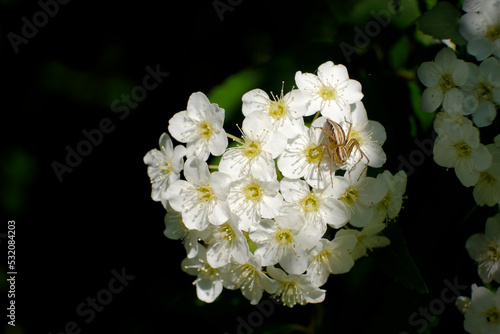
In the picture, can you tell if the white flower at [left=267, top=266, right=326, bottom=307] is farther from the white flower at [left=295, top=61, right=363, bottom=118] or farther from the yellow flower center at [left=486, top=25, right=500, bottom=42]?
the yellow flower center at [left=486, top=25, right=500, bottom=42]

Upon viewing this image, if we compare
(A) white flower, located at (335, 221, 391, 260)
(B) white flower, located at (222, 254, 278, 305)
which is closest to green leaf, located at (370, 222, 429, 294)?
(A) white flower, located at (335, 221, 391, 260)

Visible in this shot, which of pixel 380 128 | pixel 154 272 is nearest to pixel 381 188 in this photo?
pixel 380 128

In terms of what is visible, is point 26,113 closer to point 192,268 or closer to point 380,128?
point 192,268

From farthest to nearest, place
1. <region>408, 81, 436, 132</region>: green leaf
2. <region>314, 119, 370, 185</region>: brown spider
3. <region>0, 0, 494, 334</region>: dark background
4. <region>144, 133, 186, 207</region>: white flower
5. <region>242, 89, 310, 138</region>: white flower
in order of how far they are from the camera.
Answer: <region>0, 0, 494, 334</region>: dark background < <region>408, 81, 436, 132</region>: green leaf < <region>144, 133, 186, 207</region>: white flower < <region>242, 89, 310, 138</region>: white flower < <region>314, 119, 370, 185</region>: brown spider

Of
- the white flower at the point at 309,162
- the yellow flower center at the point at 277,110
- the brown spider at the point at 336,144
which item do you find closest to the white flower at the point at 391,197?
the brown spider at the point at 336,144

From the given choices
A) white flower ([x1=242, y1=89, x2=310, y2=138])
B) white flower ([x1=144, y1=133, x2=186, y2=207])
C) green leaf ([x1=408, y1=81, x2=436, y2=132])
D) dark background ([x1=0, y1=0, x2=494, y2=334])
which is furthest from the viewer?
dark background ([x1=0, y1=0, x2=494, y2=334])

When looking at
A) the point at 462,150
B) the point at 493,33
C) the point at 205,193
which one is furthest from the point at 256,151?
the point at 493,33
